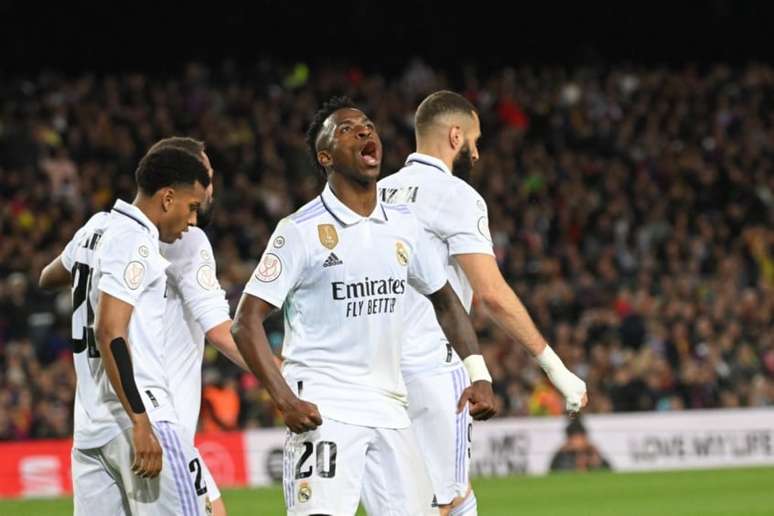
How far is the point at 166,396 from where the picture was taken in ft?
20.5

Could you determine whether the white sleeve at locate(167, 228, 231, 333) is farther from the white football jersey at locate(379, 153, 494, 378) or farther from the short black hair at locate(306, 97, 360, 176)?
the white football jersey at locate(379, 153, 494, 378)

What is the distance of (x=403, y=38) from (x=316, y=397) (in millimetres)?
23806

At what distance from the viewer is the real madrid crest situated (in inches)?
244

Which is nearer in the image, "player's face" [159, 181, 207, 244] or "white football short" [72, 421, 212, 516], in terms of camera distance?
"white football short" [72, 421, 212, 516]

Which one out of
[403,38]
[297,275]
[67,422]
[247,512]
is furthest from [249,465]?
[403,38]

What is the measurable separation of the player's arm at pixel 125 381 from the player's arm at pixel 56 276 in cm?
98

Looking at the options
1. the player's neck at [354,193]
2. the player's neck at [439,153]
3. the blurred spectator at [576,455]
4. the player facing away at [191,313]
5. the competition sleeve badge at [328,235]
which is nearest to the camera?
the competition sleeve badge at [328,235]

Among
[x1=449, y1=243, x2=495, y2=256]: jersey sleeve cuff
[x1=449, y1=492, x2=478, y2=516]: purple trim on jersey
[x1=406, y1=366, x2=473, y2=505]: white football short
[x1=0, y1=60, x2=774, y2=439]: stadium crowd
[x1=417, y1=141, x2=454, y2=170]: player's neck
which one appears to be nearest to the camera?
[x1=449, y1=243, x2=495, y2=256]: jersey sleeve cuff

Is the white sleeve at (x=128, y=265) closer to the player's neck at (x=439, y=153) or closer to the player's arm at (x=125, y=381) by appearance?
the player's arm at (x=125, y=381)

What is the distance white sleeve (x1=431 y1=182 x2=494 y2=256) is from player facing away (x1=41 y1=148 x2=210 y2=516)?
1.52 meters

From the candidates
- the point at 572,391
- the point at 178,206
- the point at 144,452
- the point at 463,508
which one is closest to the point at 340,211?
the point at 178,206

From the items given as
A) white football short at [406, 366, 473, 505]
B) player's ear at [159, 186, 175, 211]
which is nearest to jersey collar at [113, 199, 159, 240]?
player's ear at [159, 186, 175, 211]

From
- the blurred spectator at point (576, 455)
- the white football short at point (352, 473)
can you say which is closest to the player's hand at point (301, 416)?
the white football short at point (352, 473)

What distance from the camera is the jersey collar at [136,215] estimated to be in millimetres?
6180
